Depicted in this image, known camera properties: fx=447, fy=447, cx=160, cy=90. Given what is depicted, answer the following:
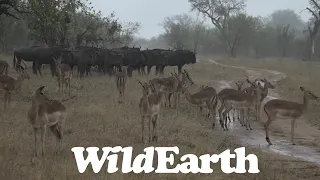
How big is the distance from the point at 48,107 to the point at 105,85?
45.9 feet

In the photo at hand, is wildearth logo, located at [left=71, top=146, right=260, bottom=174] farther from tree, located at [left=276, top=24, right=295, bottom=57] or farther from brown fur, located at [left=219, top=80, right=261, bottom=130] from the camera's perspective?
tree, located at [left=276, top=24, right=295, bottom=57]

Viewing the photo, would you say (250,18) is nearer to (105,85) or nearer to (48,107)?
(105,85)

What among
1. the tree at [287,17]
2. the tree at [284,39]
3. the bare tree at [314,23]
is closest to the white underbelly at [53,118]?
the bare tree at [314,23]

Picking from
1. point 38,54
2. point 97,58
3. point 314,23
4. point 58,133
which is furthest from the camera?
point 314,23

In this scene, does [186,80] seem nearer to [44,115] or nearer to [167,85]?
[167,85]

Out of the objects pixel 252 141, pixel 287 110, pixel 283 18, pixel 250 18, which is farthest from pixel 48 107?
pixel 283 18

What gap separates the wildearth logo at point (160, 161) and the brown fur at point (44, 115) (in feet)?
2.19

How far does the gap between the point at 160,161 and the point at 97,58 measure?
20589 mm

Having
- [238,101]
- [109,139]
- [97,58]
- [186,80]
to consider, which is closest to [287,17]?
[97,58]

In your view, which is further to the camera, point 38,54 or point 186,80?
point 38,54

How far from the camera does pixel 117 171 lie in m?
8.13

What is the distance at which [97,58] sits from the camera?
1139 inches

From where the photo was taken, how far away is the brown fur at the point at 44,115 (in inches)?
357

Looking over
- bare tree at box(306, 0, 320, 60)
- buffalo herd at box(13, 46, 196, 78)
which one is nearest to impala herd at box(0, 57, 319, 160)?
buffalo herd at box(13, 46, 196, 78)
